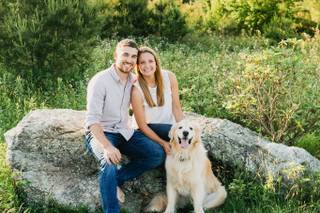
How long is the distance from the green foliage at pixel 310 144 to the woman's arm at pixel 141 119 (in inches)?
78.1

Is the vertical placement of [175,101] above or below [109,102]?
below

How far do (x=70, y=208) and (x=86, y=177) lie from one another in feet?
1.33

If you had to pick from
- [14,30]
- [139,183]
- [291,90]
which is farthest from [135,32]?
[139,183]

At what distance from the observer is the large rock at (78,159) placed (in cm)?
518

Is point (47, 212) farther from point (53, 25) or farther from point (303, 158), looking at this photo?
point (53, 25)

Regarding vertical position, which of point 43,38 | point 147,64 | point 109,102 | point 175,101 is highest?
point 147,64

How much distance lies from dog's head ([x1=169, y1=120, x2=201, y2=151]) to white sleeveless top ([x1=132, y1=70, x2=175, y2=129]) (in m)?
0.41

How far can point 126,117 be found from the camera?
523 centimetres

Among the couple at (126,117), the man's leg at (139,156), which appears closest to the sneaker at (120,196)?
the couple at (126,117)

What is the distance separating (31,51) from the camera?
797cm

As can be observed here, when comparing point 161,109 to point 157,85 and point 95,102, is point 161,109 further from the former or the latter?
point 95,102

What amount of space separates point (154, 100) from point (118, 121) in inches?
21.4

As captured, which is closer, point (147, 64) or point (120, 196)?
point (120, 196)

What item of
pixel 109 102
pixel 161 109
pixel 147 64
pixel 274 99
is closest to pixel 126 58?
pixel 147 64
